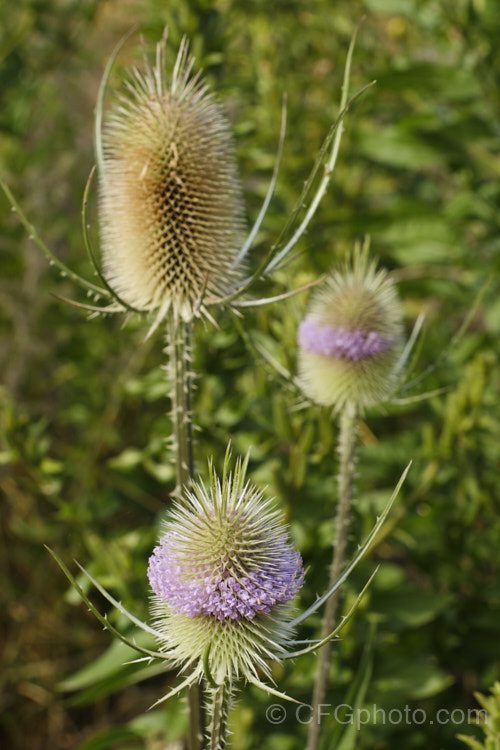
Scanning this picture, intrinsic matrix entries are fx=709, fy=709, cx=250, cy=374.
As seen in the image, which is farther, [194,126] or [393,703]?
[393,703]

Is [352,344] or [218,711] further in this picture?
[352,344]

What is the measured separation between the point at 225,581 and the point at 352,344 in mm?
804

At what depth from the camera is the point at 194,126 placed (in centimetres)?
172

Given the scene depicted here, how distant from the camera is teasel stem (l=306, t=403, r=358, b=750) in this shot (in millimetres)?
1690

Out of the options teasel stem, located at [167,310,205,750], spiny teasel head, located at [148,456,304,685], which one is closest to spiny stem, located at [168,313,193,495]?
teasel stem, located at [167,310,205,750]

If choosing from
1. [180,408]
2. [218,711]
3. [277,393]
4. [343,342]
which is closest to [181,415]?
[180,408]

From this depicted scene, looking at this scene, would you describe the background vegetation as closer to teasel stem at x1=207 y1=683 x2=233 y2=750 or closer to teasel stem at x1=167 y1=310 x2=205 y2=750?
teasel stem at x1=167 y1=310 x2=205 y2=750

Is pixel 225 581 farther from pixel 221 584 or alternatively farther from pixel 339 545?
pixel 339 545

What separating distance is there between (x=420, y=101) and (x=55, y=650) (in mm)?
3396

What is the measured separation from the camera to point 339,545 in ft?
5.67

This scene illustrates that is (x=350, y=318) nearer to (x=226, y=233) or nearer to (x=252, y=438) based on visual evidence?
(x=226, y=233)

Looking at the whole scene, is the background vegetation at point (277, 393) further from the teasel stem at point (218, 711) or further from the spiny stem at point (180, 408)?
the teasel stem at point (218, 711)

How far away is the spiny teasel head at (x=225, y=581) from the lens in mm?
1227

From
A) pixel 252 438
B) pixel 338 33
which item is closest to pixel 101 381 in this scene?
pixel 252 438
